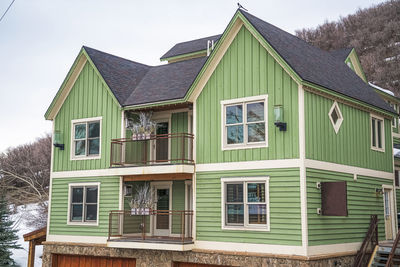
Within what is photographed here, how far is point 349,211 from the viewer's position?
17.0 m

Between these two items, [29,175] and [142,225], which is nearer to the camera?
[142,225]

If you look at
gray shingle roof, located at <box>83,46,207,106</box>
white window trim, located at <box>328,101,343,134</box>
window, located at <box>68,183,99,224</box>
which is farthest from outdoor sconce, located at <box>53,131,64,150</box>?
white window trim, located at <box>328,101,343,134</box>

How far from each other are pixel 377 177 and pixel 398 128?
1031cm

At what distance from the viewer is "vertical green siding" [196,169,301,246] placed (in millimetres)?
14859

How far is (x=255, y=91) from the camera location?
16234mm

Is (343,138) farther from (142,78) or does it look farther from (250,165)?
(142,78)

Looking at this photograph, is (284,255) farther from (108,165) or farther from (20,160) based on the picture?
(20,160)

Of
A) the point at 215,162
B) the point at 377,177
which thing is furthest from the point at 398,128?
the point at 215,162

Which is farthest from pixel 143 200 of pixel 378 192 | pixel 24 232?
pixel 24 232

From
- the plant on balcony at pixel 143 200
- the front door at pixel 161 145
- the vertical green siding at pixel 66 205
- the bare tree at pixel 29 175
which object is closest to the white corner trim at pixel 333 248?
the plant on balcony at pixel 143 200

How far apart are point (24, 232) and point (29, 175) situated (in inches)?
185

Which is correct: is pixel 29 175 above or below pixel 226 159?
above

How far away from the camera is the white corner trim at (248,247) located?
48.2 feet

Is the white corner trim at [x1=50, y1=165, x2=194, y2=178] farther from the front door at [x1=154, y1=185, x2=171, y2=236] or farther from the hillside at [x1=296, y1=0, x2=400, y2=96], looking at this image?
the hillside at [x1=296, y1=0, x2=400, y2=96]
